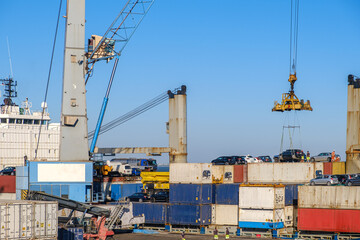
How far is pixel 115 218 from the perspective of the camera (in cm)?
4394

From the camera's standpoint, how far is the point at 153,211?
50.6m

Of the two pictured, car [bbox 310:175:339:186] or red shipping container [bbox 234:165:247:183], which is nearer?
car [bbox 310:175:339:186]

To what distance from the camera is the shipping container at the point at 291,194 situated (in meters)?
48.6

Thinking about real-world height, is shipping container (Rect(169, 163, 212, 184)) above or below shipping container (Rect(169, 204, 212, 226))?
above

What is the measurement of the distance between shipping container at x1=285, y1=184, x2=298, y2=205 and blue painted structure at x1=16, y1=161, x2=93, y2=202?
57.7 feet

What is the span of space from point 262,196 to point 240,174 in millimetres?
9941

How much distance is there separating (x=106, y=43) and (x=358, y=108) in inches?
984

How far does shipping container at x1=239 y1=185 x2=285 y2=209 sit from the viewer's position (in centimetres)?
4634

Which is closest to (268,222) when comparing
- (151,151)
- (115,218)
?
(115,218)

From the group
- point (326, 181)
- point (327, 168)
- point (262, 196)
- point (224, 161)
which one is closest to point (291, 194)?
point (326, 181)

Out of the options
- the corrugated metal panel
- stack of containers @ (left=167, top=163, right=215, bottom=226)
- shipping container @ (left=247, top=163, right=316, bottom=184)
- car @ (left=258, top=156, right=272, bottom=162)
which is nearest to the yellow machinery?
stack of containers @ (left=167, top=163, right=215, bottom=226)

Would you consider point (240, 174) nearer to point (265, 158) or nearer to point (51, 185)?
point (265, 158)

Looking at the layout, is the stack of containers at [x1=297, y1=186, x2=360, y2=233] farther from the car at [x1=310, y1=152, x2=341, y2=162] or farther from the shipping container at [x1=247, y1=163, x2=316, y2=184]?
the car at [x1=310, y1=152, x2=341, y2=162]

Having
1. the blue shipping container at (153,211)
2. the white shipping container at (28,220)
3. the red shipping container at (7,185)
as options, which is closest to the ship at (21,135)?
the red shipping container at (7,185)
